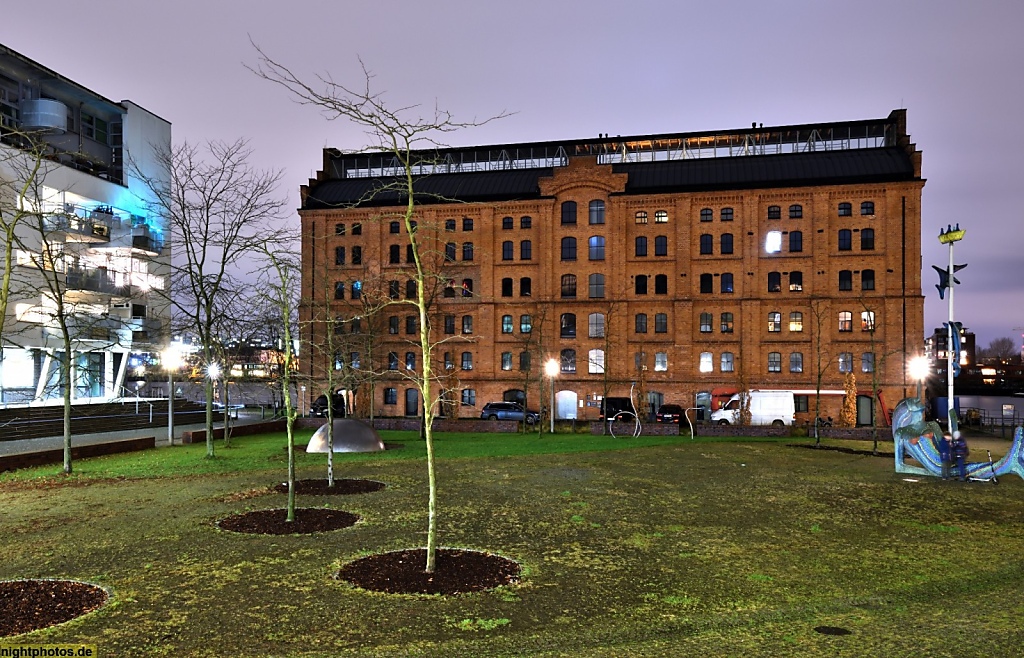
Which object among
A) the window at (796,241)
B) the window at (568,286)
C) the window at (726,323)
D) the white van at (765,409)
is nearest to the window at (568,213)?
the window at (568,286)

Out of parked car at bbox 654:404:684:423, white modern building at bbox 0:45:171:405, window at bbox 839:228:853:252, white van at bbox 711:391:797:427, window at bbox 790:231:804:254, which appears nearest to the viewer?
white modern building at bbox 0:45:171:405

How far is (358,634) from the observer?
8.18m

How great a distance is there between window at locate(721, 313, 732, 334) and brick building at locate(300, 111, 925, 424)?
0.34 ft

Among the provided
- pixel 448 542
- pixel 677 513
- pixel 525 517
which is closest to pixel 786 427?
pixel 677 513

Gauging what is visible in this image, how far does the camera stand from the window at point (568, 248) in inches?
2142

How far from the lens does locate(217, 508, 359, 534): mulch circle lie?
13523 millimetres

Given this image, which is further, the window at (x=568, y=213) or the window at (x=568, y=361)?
the window at (x=568, y=213)

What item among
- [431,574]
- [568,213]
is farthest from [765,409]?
[431,574]

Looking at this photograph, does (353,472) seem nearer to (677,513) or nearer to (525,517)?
(525,517)

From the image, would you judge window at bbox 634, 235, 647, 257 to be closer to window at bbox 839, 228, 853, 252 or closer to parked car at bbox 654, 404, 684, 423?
parked car at bbox 654, 404, 684, 423

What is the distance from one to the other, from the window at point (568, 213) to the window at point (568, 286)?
411cm

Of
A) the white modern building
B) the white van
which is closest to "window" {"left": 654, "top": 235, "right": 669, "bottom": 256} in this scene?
the white van

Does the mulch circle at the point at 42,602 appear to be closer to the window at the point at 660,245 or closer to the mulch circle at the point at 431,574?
the mulch circle at the point at 431,574

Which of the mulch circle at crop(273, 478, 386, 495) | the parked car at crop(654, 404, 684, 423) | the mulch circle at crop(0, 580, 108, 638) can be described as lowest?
the parked car at crop(654, 404, 684, 423)
